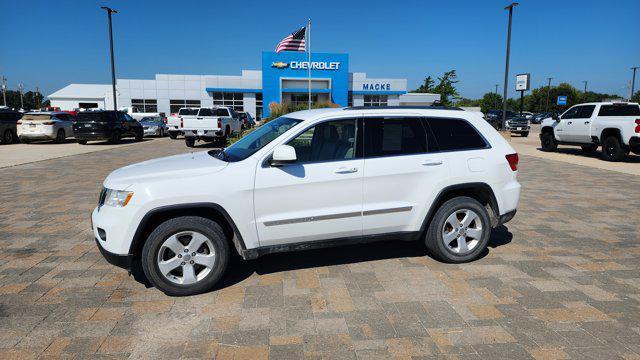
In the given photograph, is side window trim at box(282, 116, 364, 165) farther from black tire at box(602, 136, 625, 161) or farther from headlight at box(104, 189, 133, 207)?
black tire at box(602, 136, 625, 161)

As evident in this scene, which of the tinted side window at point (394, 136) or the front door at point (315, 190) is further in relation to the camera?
the tinted side window at point (394, 136)

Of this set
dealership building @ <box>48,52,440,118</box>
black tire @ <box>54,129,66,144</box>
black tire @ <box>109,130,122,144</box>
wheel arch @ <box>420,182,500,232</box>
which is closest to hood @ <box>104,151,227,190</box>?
wheel arch @ <box>420,182,500,232</box>

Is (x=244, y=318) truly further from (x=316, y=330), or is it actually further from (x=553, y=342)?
(x=553, y=342)

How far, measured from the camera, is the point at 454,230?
4.61 meters

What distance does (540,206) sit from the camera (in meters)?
7.49

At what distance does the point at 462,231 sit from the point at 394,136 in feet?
4.33

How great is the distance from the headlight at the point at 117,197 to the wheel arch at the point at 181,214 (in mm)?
224

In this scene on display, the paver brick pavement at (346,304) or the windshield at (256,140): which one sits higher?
the windshield at (256,140)

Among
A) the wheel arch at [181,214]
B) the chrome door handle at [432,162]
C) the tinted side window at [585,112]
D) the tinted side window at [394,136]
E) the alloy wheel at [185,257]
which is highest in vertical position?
the tinted side window at [585,112]

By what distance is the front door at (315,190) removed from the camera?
3.91 metres

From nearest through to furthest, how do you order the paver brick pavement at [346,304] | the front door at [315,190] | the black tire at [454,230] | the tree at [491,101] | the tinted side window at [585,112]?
the paver brick pavement at [346,304]
the front door at [315,190]
the black tire at [454,230]
the tinted side window at [585,112]
the tree at [491,101]

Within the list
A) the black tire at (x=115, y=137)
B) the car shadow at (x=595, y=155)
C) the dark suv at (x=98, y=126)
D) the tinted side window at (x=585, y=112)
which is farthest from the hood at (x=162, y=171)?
the black tire at (x=115, y=137)

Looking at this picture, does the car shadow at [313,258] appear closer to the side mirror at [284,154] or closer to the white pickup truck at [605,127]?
the side mirror at [284,154]

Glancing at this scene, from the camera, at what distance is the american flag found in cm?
2792
